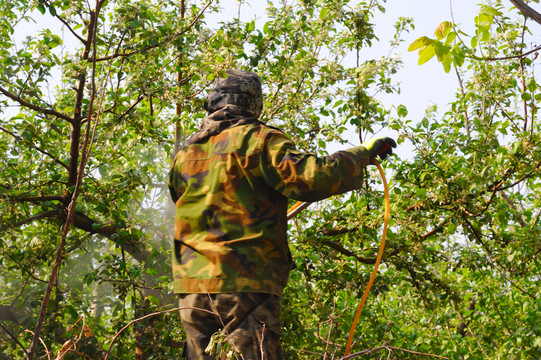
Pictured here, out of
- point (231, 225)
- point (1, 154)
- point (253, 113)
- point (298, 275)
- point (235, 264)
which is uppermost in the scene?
point (1, 154)

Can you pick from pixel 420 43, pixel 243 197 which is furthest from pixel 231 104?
pixel 420 43

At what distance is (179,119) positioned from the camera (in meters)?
4.64

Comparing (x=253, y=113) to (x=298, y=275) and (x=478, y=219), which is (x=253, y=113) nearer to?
(x=298, y=275)

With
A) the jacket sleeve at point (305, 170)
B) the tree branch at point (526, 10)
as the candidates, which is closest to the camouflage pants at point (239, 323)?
the jacket sleeve at point (305, 170)

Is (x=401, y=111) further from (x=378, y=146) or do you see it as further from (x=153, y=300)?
Answer: (x=153, y=300)

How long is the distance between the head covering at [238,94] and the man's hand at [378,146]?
572 millimetres

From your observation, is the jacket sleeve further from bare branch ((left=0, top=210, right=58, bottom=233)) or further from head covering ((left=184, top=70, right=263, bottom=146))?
bare branch ((left=0, top=210, right=58, bottom=233))

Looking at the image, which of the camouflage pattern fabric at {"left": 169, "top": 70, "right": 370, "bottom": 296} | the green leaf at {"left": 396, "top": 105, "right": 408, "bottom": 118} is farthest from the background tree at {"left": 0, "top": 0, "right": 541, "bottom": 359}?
the camouflage pattern fabric at {"left": 169, "top": 70, "right": 370, "bottom": 296}

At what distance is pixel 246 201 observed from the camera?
249cm

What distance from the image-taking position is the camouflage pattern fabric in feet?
7.90

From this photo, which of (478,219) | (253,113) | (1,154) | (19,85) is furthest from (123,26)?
(478,219)

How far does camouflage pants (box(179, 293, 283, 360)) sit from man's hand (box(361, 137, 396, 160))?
80 cm

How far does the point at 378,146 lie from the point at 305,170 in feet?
1.60

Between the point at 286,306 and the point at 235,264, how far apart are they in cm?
228
